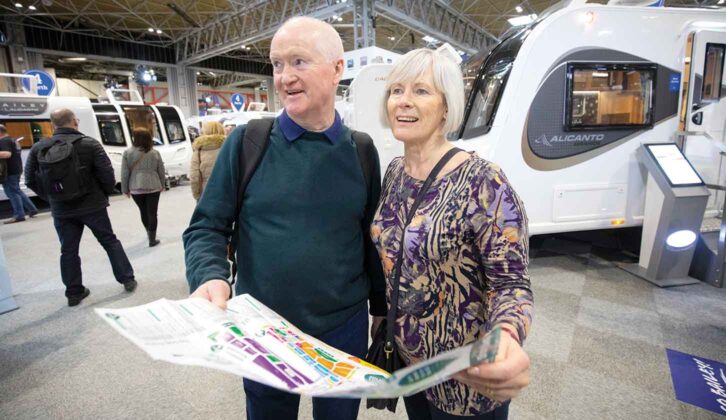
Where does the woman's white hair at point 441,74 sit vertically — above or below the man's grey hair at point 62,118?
below

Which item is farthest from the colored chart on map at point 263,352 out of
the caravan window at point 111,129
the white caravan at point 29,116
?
the caravan window at point 111,129

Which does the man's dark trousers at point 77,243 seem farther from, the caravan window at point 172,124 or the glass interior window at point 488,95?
the caravan window at point 172,124

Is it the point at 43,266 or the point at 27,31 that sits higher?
the point at 27,31

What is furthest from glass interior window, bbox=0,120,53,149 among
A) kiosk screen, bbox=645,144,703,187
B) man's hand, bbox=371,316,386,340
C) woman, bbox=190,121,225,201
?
kiosk screen, bbox=645,144,703,187

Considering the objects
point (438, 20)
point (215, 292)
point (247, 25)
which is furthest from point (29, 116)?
point (438, 20)

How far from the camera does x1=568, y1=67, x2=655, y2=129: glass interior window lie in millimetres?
3906

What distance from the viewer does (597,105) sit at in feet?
13.0

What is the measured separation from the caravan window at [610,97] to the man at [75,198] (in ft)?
14.7

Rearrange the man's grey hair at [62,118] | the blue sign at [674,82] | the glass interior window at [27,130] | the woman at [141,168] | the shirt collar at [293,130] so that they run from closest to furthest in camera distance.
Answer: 1. the shirt collar at [293,130]
2. the man's grey hair at [62,118]
3. the blue sign at [674,82]
4. the woman at [141,168]
5. the glass interior window at [27,130]

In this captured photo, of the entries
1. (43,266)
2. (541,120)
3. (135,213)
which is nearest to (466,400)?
(541,120)

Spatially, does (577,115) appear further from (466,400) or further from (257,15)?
(257,15)

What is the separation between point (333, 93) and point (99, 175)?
331cm

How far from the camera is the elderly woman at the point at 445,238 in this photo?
1.02 metres

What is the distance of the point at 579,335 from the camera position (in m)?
2.95
